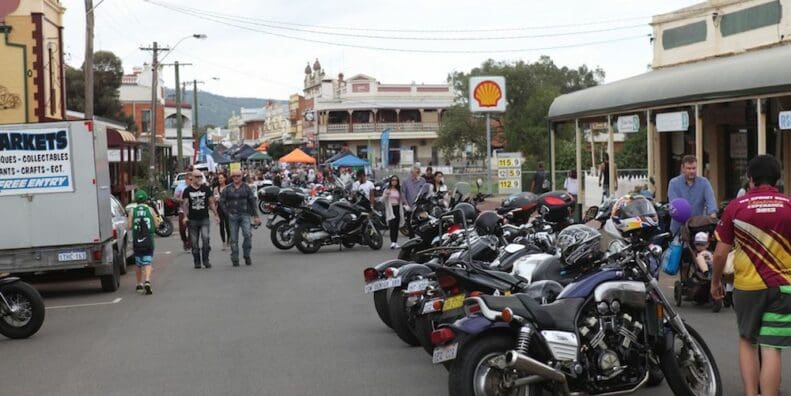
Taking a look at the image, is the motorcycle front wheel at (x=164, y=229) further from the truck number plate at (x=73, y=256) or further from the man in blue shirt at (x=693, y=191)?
the man in blue shirt at (x=693, y=191)

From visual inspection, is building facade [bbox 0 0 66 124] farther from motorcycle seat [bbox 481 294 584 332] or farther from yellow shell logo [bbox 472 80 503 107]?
motorcycle seat [bbox 481 294 584 332]

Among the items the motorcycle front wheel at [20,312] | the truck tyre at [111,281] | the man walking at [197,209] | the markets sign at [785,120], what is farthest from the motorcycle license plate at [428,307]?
the man walking at [197,209]

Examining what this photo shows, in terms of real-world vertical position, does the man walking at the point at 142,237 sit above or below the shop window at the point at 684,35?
below

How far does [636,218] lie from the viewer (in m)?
7.20

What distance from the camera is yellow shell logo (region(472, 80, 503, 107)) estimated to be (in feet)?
97.8

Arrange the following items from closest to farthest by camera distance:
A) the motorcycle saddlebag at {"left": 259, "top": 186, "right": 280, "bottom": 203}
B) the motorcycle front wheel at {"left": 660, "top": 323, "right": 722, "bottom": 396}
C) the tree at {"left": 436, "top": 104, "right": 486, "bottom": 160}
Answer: the motorcycle front wheel at {"left": 660, "top": 323, "right": 722, "bottom": 396} → the motorcycle saddlebag at {"left": 259, "top": 186, "right": 280, "bottom": 203} → the tree at {"left": 436, "top": 104, "right": 486, "bottom": 160}

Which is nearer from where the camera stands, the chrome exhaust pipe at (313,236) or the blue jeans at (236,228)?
the blue jeans at (236,228)

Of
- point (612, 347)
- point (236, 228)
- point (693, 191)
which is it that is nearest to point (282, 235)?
point (236, 228)

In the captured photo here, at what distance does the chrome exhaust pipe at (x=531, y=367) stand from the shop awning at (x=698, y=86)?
10958 mm

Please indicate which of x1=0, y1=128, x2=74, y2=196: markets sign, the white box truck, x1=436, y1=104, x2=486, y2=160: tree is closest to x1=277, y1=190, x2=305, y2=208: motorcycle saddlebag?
the white box truck

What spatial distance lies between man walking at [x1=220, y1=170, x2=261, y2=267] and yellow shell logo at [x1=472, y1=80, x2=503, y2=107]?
12.7 m

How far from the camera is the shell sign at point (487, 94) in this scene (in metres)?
29.8

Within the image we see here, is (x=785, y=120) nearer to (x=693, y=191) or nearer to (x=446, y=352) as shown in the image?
(x=693, y=191)

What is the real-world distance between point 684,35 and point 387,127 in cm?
6129
